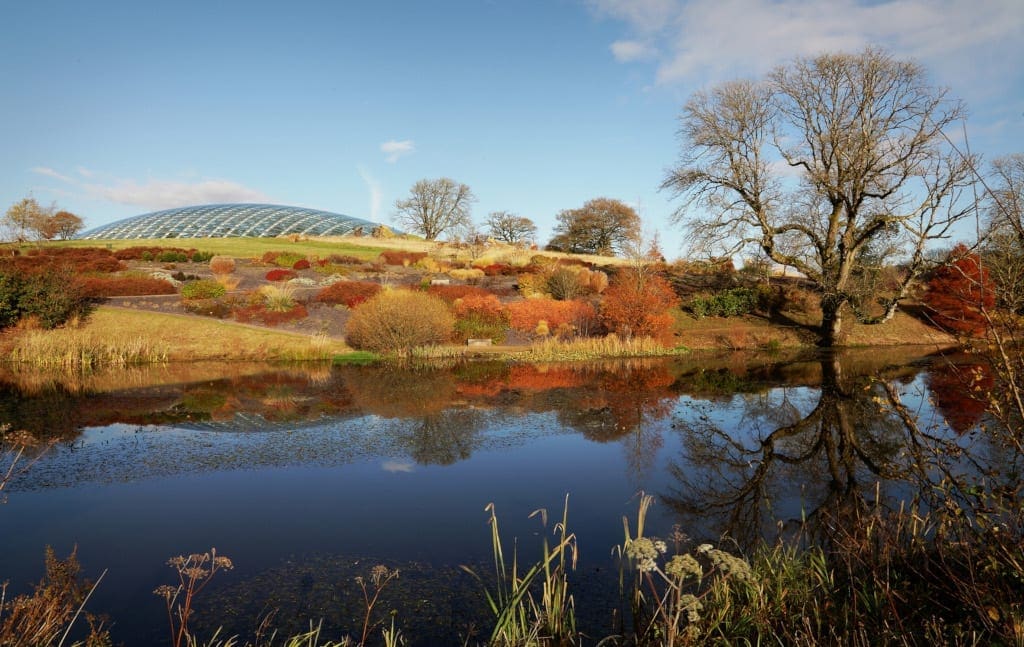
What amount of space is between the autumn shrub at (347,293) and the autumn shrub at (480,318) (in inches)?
204

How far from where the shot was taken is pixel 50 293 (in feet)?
81.0

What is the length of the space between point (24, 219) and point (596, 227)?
47.8 m

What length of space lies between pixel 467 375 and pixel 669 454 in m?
10.3

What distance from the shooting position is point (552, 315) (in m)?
27.5

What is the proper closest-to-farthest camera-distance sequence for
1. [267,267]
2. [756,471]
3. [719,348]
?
[756,471] < [719,348] < [267,267]

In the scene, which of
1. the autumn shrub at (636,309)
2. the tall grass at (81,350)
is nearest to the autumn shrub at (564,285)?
the autumn shrub at (636,309)

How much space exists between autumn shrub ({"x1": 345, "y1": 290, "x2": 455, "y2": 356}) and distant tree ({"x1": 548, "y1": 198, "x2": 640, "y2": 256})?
3611 centimetres

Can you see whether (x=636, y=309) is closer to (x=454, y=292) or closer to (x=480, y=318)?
(x=480, y=318)

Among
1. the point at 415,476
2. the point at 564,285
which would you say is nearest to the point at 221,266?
the point at 564,285

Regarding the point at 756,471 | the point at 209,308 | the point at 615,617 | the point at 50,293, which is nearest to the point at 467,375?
the point at 756,471

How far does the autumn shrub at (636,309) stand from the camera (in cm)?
2483

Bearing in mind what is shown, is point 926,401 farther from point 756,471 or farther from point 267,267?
point 267,267

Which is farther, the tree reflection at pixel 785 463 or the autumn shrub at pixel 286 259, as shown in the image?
the autumn shrub at pixel 286 259

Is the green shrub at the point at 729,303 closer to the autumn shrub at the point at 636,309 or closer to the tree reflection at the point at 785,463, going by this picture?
the autumn shrub at the point at 636,309
